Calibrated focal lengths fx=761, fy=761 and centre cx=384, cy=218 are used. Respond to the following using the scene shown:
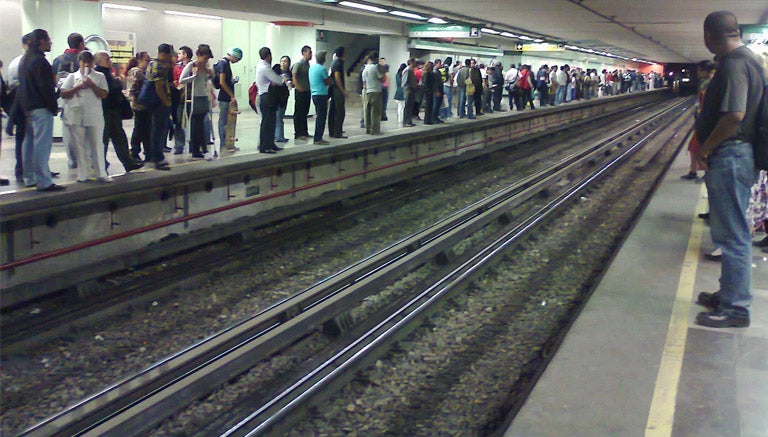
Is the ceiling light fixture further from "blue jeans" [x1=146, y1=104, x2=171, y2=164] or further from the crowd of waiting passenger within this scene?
"blue jeans" [x1=146, y1=104, x2=171, y2=164]

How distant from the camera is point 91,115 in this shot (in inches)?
352

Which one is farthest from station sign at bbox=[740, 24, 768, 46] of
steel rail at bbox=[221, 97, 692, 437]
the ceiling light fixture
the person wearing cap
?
the person wearing cap

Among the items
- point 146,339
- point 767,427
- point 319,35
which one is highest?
point 319,35

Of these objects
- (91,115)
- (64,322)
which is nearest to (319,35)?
(91,115)

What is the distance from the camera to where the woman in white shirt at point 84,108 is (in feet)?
28.8

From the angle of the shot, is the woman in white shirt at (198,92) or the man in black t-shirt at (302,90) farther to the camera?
the man in black t-shirt at (302,90)

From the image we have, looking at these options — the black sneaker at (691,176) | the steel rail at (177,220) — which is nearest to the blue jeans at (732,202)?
the steel rail at (177,220)

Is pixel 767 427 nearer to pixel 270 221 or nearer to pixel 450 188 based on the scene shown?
pixel 270 221

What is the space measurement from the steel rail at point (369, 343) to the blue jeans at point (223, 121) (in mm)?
5556

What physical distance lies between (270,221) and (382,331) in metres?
4.80

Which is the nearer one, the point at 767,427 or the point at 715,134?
the point at 767,427

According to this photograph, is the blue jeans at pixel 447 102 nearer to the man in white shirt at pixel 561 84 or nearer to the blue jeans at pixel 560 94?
the man in white shirt at pixel 561 84

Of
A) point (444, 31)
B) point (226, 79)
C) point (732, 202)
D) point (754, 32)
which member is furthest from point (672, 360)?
point (444, 31)

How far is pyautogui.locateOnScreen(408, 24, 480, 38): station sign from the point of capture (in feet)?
75.5
